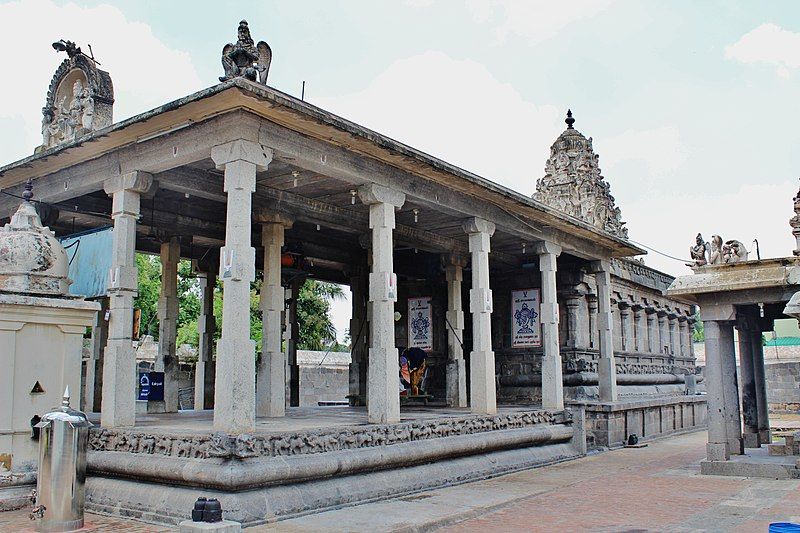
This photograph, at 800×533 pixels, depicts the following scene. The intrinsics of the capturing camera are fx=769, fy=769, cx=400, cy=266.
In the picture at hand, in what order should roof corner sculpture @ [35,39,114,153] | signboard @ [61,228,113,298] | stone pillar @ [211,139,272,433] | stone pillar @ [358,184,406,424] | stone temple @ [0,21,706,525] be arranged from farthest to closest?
roof corner sculpture @ [35,39,114,153] → signboard @ [61,228,113,298] → stone pillar @ [358,184,406,424] → stone temple @ [0,21,706,525] → stone pillar @ [211,139,272,433]

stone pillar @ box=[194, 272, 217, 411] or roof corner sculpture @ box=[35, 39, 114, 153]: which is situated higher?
roof corner sculpture @ box=[35, 39, 114, 153]

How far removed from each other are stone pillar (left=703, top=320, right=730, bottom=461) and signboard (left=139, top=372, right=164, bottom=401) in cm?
1045

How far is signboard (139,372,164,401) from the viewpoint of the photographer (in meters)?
15.4

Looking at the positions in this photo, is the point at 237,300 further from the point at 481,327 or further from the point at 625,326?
the point at 625,326

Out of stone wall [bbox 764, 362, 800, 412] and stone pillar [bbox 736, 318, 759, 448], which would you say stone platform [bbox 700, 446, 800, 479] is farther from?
stone wall [bbox 764, 362, 800, 412]

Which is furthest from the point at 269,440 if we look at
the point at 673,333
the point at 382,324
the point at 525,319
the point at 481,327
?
the point at 673,333

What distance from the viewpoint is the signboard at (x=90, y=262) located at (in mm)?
11914

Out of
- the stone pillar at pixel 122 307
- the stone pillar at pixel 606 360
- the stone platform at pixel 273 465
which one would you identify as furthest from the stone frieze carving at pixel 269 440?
the stone pillar at pixel 606 360

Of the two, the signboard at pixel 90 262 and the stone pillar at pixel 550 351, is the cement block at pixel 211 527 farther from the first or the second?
the stone pillar at pixel 550 351

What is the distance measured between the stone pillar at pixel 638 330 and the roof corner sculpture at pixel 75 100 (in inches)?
704

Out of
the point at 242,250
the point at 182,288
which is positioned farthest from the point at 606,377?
the point at 182,288

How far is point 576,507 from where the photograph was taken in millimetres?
10414

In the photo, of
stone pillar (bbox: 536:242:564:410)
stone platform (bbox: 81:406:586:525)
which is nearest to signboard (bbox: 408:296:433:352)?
stone pillar (bbox: 536:242:564:410)

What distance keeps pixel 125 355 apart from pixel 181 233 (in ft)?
16.6
